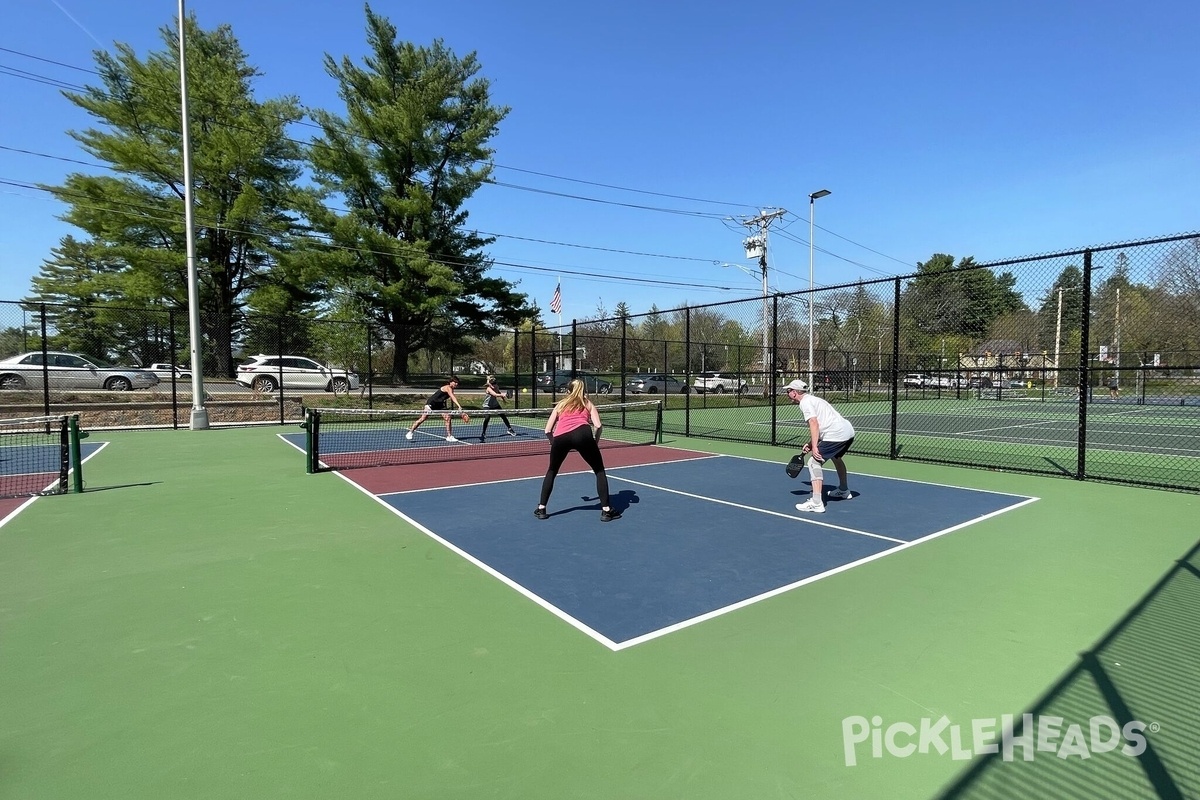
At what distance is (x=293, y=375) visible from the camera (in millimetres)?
24500

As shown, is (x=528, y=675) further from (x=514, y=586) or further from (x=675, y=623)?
(x=514, y=586)

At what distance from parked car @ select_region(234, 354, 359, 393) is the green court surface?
1990cm

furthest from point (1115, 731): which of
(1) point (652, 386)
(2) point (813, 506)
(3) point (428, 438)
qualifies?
(1) point (652, 386)

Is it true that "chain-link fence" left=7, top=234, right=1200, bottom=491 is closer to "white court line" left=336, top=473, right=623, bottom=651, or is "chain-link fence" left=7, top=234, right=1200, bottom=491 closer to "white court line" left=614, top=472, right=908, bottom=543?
"white court line" left=614, top=472, right=908, bottom=543

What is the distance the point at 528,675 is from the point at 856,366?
37327 mm

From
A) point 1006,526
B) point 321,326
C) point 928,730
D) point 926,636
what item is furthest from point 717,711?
point 321,326

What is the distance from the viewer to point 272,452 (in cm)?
1230

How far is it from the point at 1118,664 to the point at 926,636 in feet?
3.38

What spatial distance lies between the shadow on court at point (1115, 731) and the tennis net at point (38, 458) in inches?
376

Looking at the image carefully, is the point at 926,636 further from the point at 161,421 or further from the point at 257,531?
the point at 161,421

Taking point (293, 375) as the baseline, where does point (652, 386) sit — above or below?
below

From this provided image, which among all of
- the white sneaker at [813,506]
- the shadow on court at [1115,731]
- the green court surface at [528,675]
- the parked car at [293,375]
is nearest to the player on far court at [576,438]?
the green court surface at [528,675]

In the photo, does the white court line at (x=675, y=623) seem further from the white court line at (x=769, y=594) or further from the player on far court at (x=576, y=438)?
the player on far court at (x=576, y=438)

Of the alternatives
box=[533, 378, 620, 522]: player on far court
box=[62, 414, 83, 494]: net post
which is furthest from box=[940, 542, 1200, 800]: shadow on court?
box=[62, 414, 83, 494]: net post
